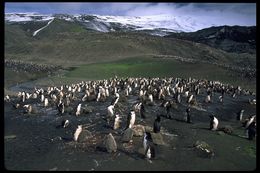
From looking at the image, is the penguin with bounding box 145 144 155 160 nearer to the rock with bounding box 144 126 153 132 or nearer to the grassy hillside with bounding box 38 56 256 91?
the rock with bounding box 144 126 153 132

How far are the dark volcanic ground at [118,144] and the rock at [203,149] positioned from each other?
121 mm

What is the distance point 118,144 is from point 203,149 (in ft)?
7.29

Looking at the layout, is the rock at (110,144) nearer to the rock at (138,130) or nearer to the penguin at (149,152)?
the penguin at (149,152)

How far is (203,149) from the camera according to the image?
11234 millimetres

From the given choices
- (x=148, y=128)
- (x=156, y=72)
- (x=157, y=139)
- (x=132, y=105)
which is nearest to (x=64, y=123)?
(x=148, y=128)

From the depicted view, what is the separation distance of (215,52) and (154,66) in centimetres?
3244

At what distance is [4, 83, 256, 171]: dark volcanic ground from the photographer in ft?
33.0

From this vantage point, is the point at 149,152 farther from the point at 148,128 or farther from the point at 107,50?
the point at 107,50

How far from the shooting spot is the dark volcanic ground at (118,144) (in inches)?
396

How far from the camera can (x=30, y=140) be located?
42.1ft

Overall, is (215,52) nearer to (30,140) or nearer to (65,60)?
(65,60)

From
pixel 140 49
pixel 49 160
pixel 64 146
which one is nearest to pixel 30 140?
pixel 64 146

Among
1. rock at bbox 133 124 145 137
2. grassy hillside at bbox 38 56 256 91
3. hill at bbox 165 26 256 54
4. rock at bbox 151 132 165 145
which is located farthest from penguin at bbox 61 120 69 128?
→ hill at bbox 165 26 256 54
